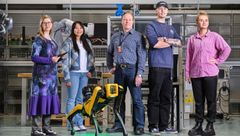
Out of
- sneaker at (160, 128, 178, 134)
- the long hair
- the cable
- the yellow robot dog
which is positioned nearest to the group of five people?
sneaker at (160, 128, 178, 134)

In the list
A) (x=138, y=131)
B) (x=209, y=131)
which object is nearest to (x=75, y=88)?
(x=138, y=131)

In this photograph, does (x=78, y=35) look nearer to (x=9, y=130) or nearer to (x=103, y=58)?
(x=9, y=130)

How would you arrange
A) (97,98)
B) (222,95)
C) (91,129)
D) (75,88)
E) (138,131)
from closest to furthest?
(97,98) → (138,131) → (75,88) → (91,129) → (222,95)

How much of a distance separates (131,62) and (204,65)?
839 millimetres

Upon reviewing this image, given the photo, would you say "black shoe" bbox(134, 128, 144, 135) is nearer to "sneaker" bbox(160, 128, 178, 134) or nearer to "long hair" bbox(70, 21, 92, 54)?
"sneaker" bbox(160, 128, 178, 134)

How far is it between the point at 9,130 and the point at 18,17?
12.8ft

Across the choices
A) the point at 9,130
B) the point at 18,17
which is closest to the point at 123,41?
the point at 9,130

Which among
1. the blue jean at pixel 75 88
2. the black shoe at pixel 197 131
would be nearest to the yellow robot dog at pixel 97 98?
the blue jean at pixel 75 88

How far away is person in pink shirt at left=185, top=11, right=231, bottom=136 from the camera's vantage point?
5.52 meters

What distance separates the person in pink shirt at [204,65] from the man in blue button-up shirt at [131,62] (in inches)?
22.8

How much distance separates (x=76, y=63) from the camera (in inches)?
229

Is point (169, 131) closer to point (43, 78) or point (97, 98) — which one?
point (97, 98)

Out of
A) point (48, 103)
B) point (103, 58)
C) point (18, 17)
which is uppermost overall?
point (18, 17)

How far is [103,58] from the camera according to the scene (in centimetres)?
801
